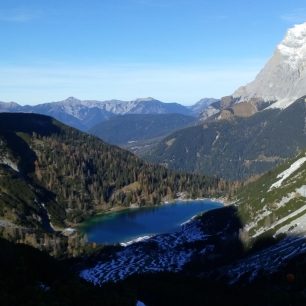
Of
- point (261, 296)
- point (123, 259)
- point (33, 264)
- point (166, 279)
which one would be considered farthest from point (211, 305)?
point (123, 259)

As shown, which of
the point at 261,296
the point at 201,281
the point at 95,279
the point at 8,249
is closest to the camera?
the point at 8,249

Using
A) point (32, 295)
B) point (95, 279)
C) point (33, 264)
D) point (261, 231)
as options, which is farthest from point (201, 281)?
point (32, 295)

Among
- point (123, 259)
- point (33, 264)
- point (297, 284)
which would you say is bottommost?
point (123, 259)

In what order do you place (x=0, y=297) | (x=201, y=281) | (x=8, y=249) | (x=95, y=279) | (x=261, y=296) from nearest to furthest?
(x=0, y=297), (x=8, y=249), (x=261, y=296), (x=201, y=281), (x=95, y=279)

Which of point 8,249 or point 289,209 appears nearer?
point 8,249

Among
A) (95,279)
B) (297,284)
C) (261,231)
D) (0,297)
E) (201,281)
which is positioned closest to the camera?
(0,297)

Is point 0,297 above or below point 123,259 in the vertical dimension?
above

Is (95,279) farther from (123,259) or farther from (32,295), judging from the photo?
(32,295)

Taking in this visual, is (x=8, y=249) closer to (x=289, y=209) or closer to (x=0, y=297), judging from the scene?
(x=0, y=297)

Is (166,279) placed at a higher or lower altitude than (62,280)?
lower
